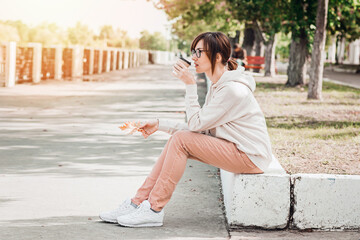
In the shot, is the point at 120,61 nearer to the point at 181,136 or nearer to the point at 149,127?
the point at 149,127

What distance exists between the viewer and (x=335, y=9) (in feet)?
58.8

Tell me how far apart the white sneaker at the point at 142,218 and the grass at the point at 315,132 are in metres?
1.89

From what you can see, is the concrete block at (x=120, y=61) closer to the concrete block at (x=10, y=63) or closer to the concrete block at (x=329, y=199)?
the concrete block at (x=10, y=63)

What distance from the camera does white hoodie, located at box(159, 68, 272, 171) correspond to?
4453 millimetres

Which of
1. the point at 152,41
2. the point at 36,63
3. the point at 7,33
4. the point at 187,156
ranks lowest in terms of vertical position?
the point at 187,156

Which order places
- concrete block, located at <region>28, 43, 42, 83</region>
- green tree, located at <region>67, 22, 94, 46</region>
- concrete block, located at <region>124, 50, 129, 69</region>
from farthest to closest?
green tree, located at <region>67, 22, 94, 46</region>, concrete block, located at <region>124, 50, 129, 69</region>, concrete block, located at <region>28, 43, 42, 83</region>

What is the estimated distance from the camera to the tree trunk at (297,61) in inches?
798

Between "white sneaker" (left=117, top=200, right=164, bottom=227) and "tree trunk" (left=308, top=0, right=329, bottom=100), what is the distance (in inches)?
449

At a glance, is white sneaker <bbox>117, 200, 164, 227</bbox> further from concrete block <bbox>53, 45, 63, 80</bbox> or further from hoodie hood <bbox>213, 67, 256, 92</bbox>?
concrete block <bbox>53, 45, 63, 80</bbox>

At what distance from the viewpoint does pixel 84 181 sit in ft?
19.9

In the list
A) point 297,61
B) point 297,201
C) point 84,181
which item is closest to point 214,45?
point 297,201

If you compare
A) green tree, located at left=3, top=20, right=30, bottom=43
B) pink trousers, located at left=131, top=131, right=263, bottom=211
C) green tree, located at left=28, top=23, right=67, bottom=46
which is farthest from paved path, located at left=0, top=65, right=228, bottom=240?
green tree, located at left=3, top=20, right=30, bottom=43

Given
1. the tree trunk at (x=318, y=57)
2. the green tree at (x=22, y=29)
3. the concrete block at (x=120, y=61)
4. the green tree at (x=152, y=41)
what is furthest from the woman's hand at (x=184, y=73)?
the green tree at (x=152, y=41)

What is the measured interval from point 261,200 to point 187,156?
2.10 feet
